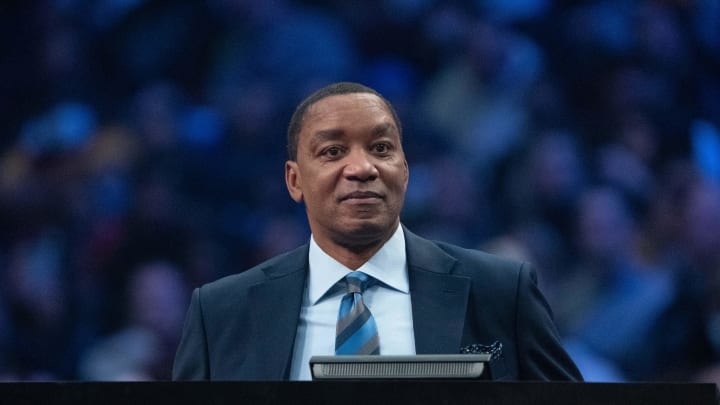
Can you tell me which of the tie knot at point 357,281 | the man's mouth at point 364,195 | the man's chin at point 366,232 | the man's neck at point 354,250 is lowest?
the tie knot at point 357,281

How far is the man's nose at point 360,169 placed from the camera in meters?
2.21

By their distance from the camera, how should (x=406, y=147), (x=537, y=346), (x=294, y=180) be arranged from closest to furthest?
(x=537, y=346), (x=294, y=180), (x=406, y=147)

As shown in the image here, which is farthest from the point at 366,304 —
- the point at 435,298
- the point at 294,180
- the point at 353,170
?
the point at 294,180

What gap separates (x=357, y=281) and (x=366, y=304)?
2.2 inches

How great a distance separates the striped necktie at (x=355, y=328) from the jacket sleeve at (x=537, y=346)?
0.29 metres

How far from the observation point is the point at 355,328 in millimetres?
2133

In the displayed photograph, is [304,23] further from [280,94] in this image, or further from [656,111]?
[656,111]

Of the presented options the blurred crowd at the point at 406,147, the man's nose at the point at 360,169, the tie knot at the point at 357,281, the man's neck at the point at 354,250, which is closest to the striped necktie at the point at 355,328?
the tie knot at the point at 357,281

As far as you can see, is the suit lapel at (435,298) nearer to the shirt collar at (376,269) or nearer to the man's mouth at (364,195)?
the shirt collar at (376,269)

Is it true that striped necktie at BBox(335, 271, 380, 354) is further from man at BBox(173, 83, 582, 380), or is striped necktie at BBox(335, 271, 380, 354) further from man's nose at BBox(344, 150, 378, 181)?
man's nose at BBox(344, 150, 378, 181)

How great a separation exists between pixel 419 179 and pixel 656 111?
0.87 m

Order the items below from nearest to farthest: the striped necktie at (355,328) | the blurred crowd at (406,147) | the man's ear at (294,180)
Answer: the striped necktie at (355,328)
the man's ear at (294,180)
the blurred crowd at (406,147)

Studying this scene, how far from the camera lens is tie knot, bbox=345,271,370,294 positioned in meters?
2.22

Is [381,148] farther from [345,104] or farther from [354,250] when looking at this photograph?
[354,250]
